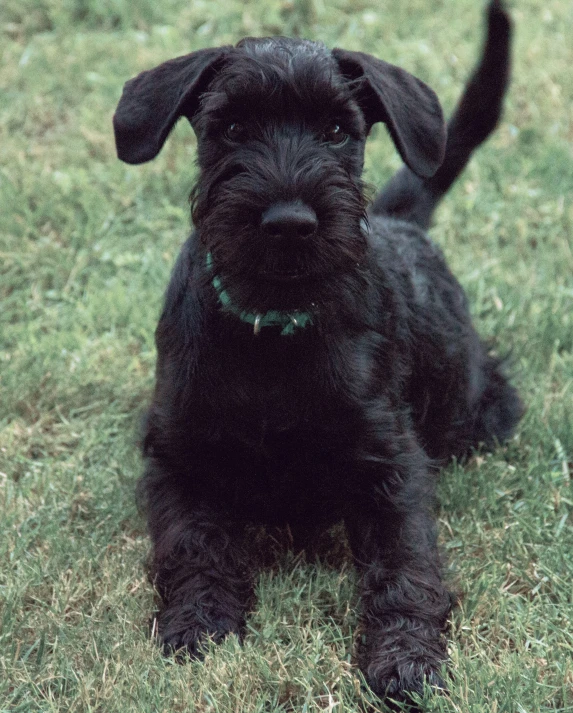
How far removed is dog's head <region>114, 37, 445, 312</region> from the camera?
103 inches

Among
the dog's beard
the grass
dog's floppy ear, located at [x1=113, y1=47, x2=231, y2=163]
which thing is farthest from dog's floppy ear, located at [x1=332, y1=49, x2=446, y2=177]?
the grass

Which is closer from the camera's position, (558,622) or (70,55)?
(558,622)

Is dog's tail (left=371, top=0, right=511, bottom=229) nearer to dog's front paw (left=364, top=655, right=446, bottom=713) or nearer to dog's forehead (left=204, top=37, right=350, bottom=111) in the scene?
dog's forehead (left=204, top=37, right=350, bottom=111)

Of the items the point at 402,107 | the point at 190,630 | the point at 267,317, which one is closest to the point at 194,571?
the point at 190,630

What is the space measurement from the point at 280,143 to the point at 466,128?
4.81ft

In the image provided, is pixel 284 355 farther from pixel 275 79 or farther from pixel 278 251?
pixel 275 79

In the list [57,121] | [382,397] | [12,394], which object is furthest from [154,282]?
[382,397]

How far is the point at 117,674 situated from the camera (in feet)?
8.41

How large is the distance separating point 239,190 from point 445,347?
127cm

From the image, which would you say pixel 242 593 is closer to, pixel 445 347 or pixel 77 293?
pixel 445 347

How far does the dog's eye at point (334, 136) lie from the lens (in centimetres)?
284

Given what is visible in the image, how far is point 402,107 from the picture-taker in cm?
297

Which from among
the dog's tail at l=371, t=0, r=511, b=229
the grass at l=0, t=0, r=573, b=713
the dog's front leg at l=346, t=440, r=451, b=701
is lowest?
the grass at l=0, t=0, r=573, b=713

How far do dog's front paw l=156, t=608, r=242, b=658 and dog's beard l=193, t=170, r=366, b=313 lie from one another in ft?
2.79
